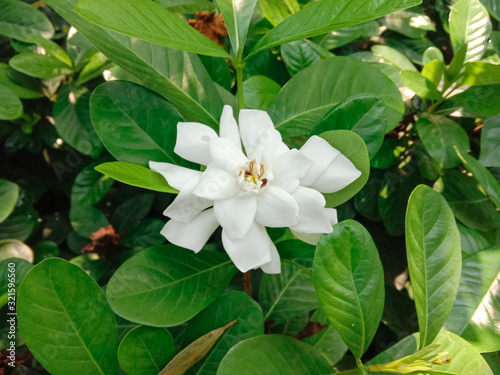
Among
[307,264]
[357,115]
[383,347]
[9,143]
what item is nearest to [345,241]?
[307,264]

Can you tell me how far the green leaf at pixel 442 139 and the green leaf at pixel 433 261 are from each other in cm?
26

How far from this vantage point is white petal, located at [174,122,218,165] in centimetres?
58

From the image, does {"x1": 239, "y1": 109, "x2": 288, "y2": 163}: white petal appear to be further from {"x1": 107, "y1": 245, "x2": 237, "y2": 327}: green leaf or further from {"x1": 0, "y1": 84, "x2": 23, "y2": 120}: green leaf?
{"x1": 0, "y1": 84, "x2": 23, "y2": 120}: green leaf

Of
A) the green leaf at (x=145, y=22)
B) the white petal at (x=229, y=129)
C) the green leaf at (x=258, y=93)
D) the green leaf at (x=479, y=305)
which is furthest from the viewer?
the green leaf at (x=258, y=93)

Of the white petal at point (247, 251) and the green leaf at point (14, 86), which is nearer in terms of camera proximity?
the white petal at point (247, 251)

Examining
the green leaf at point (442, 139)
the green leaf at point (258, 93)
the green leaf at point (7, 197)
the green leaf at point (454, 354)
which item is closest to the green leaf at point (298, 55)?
the green leaf at point (258, 93)

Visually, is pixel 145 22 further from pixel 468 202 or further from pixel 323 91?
pixel 468 202

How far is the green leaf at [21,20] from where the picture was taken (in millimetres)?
1008

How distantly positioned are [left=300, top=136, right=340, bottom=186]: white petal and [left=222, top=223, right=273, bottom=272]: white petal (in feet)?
0.38

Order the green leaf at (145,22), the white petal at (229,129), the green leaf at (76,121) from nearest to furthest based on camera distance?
the green leaf at (145,22) < the white petal at (229,129) < the green leaf at (76,121)

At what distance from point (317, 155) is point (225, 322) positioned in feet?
1.15

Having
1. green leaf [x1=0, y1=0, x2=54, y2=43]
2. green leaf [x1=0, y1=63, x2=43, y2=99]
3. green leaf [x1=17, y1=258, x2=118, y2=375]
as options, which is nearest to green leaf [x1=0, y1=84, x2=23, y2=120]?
green leaf [x1=0, y1=63, x2=43, y2=99]

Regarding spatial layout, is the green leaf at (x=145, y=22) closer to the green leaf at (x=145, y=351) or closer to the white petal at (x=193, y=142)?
the white petal at (x=193, y=142)

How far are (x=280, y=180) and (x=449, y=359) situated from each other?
16.9 inches
